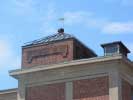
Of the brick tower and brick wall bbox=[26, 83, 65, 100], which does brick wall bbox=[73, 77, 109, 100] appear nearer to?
brick wall bbox=[26, 83, 65, 100]

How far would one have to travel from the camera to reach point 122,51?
42.0 meters

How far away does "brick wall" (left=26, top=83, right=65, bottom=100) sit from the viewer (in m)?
41.4

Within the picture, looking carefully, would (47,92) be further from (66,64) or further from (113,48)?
(113,48)

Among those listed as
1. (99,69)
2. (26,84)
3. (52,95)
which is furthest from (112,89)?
(26,84)

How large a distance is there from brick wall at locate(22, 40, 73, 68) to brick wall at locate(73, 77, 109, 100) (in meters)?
2.34

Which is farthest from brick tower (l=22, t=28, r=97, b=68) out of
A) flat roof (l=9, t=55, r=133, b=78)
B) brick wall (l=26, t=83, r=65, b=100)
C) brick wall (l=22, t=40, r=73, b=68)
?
brick wall (l=26, t=83, r=65, b=100)

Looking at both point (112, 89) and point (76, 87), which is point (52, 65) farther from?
point (112, 89)

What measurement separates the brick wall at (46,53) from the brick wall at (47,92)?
1.93 meters

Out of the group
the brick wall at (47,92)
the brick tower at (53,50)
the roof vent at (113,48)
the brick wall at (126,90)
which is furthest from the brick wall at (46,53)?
the brick wall at (126,90)

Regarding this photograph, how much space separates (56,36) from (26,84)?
475 cm

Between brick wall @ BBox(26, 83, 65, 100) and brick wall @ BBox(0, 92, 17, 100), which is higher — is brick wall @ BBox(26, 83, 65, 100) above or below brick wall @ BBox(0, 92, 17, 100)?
above

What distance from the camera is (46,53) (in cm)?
4259

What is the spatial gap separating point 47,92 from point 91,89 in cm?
382

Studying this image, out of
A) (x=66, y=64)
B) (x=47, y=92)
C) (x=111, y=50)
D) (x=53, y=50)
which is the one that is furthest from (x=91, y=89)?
(x=53, y=50)
